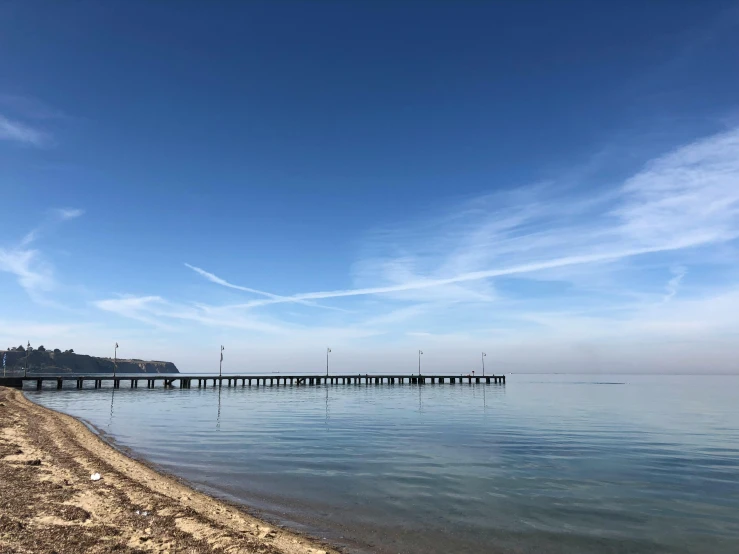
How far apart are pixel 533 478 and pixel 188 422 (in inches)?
1150

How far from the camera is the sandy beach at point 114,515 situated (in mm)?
9550

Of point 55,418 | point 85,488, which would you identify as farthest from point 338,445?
point 55,418

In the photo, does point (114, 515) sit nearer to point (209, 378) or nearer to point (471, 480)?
point (471, 480)

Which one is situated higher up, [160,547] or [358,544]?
[160,547]

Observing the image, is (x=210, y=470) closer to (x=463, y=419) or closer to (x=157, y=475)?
(x=157, y=475)

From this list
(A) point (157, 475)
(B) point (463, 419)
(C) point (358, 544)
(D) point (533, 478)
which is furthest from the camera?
(B) point (463, 419)

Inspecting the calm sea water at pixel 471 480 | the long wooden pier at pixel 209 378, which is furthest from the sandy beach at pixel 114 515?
the long wooden pier at pixel 209 378

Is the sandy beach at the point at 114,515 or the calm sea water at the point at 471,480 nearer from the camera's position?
the sandy beach at the point at 114,515

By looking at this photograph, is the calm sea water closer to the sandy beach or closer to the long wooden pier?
the sandy beach

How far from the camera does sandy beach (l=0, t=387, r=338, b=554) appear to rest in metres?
9.55

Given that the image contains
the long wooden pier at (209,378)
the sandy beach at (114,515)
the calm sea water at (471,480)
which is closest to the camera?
the sandy beach at (114,515)

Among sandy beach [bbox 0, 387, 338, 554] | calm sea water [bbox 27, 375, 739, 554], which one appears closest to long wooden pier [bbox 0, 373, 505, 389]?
calm sea water [bbox 27, 375, 739, 554]

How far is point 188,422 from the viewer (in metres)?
38.0

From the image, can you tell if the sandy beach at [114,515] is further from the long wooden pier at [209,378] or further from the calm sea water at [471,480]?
the long wooden pier at [209,378]
